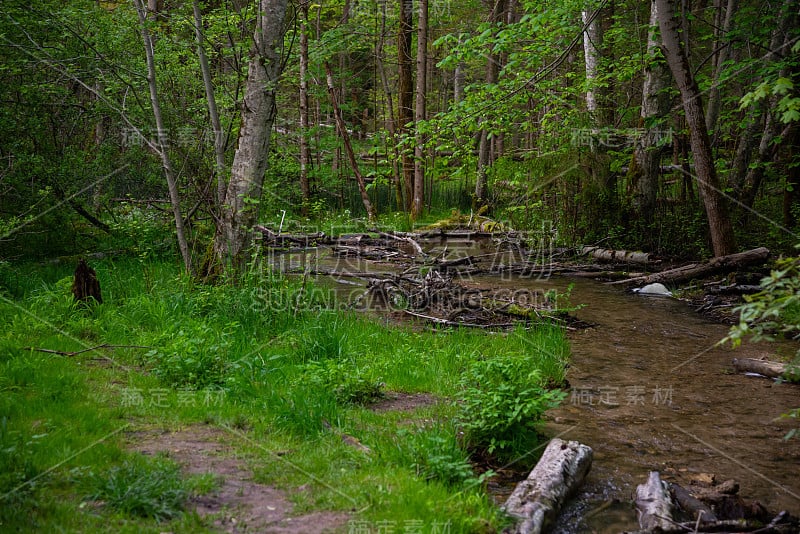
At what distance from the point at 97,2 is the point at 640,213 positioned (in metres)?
11.1

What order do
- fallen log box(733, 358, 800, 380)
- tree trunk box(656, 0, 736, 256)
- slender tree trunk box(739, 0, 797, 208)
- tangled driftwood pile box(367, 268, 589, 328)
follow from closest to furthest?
1. fallen log box(733, 358, 800, 380)
2. tangled driftwood pile box(367, 268, 589, 328)
3. tree trunk box(656, 0, 736, 256)
4. slender tree trunk box(739, 0, 797, 208)

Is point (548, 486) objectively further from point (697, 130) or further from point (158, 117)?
point (697, 130)

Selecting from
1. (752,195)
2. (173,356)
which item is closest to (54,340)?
(173,356)

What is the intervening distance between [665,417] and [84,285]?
6.43 meters

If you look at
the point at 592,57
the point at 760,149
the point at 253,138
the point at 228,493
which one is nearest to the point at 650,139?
the point at 760,149

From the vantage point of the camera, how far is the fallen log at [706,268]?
30.5 feet

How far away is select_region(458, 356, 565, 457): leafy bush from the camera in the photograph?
414 centimetres

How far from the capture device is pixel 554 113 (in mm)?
11875

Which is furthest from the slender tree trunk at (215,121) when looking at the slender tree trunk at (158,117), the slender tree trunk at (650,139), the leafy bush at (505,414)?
the slender tree trunk at (650,139)

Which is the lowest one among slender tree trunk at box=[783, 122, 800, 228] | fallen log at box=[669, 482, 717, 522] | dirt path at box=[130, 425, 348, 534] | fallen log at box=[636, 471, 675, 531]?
fallen log at box=[669, 482, 717, 522]

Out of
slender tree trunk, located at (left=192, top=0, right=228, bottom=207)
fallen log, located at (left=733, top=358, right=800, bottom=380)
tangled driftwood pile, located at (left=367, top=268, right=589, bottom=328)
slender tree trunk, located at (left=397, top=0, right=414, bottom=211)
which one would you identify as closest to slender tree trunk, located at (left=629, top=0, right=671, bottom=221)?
tangled driftwood pile, located at (left=367, top=268, right=589, bottom=328)

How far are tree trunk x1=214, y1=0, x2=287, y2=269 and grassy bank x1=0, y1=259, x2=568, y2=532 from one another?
641mm

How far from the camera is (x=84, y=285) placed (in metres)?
6.94

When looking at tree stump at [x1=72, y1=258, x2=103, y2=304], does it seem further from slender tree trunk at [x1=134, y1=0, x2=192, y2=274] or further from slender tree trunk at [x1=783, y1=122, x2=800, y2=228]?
slender tree trunk at [x1=783, y1=122, x2=800, y2=228]
